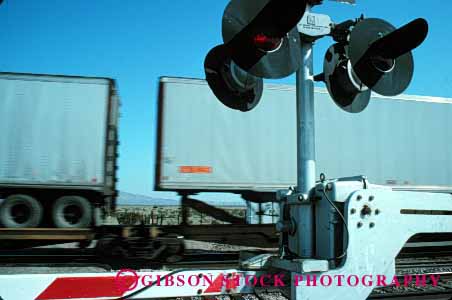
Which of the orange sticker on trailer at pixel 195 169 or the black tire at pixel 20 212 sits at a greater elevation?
the orange sticker on trailer at pixel 195 169

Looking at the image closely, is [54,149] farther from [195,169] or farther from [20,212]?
[195,169]

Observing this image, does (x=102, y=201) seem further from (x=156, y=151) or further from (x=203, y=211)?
(x=203, y=211)

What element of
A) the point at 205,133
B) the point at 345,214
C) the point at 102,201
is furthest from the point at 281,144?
the point at 345,214

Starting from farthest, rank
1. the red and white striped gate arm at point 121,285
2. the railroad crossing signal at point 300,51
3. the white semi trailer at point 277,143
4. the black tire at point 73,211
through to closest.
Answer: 1. the white semi trailer at point 277,143
2. the black tire at point 73,211
3. the railroad crossing signal at point 300,51
4. the red and white striped gate arm at point 121,285

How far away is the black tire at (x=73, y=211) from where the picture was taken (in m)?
11.4

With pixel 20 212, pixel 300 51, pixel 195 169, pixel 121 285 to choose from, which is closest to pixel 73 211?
pixel 20 212

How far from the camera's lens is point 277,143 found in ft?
41.3

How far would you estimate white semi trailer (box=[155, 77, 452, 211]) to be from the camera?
472 inches

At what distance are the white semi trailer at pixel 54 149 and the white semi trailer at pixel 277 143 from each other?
5.96 ft

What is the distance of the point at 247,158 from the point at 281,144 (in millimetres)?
1236

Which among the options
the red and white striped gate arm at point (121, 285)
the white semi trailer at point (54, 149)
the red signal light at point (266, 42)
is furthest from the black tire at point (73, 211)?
the red signal light at point (266, 42)

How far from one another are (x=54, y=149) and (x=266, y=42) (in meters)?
10.3

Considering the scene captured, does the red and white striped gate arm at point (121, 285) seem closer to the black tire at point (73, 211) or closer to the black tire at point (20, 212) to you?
the black tire at point (73, 211)

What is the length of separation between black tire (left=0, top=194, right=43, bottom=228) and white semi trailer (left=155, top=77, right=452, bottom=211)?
349 centimetres
